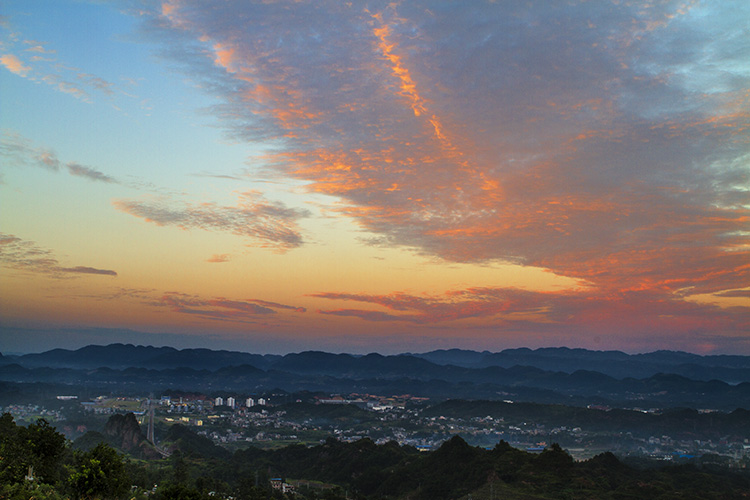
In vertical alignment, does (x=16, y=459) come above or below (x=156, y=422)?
above

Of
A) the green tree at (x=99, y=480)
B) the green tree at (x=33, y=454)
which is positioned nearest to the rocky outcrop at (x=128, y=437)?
the green tree at (x=33, y=454)

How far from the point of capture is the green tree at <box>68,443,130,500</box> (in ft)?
124

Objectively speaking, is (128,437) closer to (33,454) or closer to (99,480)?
(33,454)

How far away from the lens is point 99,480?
Answer: 124ft

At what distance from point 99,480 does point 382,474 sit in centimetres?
7653

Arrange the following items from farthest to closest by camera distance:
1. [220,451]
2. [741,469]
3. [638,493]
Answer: [220,451] < [741,469] < [638,493]

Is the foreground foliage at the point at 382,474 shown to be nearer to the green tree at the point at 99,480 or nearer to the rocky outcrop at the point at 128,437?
the green tree at the point at 99,480

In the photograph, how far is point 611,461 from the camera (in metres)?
96.2

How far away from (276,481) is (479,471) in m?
38.2

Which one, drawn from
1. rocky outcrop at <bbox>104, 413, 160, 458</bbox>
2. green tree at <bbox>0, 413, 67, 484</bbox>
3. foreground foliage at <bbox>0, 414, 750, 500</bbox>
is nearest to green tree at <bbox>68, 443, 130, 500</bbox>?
foreground foliage at <bbox>0, 414, 750, 500</bbox>

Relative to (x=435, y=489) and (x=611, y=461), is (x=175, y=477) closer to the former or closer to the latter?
(x=435, y=489)

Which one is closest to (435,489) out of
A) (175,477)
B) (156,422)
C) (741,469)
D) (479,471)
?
(479,471)

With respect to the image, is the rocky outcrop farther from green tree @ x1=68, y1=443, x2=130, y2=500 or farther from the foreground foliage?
green tree @ x1=68, y1=443, x2=130, y2=500

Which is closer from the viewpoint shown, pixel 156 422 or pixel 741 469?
pixel 741 469
